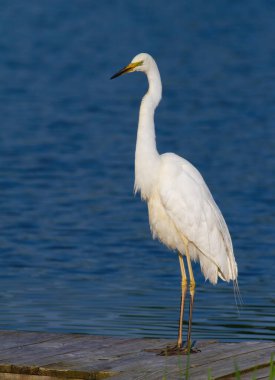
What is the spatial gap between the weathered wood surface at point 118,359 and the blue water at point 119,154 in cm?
163

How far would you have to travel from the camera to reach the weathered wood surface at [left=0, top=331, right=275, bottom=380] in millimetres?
7395

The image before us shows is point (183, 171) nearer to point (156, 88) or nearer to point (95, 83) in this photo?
point (156, 88)

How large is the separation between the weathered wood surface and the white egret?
17.4 inches

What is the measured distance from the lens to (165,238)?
27.9 feet

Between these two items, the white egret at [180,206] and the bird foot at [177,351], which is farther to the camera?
the white egret at [180,206]

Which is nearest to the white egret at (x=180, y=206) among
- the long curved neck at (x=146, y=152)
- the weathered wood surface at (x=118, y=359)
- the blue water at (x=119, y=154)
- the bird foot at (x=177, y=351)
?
the long curved neck at (x=146, y=152)

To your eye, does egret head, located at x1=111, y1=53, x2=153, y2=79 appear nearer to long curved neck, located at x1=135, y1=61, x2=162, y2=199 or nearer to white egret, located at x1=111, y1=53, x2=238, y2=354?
white egret, located at x1=111, y1=53, x2=238, y2=354

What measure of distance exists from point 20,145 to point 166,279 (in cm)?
792

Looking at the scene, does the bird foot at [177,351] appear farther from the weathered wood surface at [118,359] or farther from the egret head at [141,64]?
the egret head at [141,64]

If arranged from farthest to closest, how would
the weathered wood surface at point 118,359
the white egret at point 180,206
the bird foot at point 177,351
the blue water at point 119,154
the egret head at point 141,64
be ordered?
the blue water at point 119,154
the egret head at point 141,64
the white egret at point 180,206
the bird foot at point 177,351
the weathered wood surface at point 118,359

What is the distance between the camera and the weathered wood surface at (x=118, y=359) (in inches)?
291

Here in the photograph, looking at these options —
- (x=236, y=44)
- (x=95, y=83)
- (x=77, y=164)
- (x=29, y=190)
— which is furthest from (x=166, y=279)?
(x=236, y=44)

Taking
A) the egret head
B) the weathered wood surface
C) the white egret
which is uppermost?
the egret head

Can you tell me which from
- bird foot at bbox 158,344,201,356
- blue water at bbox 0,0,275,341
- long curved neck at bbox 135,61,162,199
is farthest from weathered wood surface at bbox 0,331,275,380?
blue water at bbox 0,0,275,341
